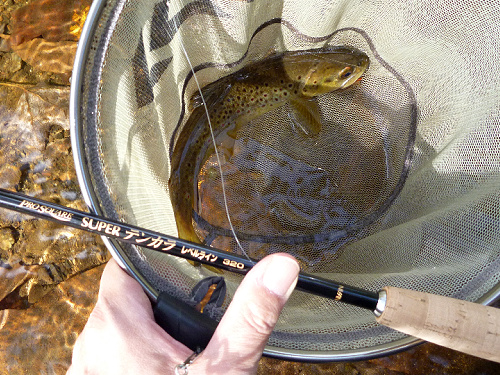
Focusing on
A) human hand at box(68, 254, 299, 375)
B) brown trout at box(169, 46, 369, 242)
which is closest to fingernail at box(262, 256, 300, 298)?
human hand at box(68, 254, 299, 375)

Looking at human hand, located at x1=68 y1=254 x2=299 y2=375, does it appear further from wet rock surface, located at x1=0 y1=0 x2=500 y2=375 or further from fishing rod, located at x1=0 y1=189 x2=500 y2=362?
wet rock surface, located at x1=0 y1=0 x2=500 y2=375

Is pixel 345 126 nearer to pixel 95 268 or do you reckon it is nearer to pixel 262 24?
pixel 262 24

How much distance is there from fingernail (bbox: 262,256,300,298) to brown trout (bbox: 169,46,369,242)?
849 mm

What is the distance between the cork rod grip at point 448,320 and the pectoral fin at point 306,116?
1.18 m

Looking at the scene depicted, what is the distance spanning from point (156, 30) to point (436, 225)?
1.36 meters

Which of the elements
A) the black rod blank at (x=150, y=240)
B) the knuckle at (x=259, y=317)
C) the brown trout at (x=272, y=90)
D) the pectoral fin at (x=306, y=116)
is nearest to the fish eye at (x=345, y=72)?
the brown trout at (x=272, y=90)

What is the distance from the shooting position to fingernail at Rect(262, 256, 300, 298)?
1073 millimetres

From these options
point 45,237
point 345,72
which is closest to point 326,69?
point 345,72

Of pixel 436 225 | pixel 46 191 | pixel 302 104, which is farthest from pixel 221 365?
pixel 46 191

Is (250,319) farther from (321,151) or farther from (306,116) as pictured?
(306,116)

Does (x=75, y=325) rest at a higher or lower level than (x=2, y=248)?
lower

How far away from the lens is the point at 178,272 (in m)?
1.33

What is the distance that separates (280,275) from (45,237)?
1.65m

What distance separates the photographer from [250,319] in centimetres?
105
